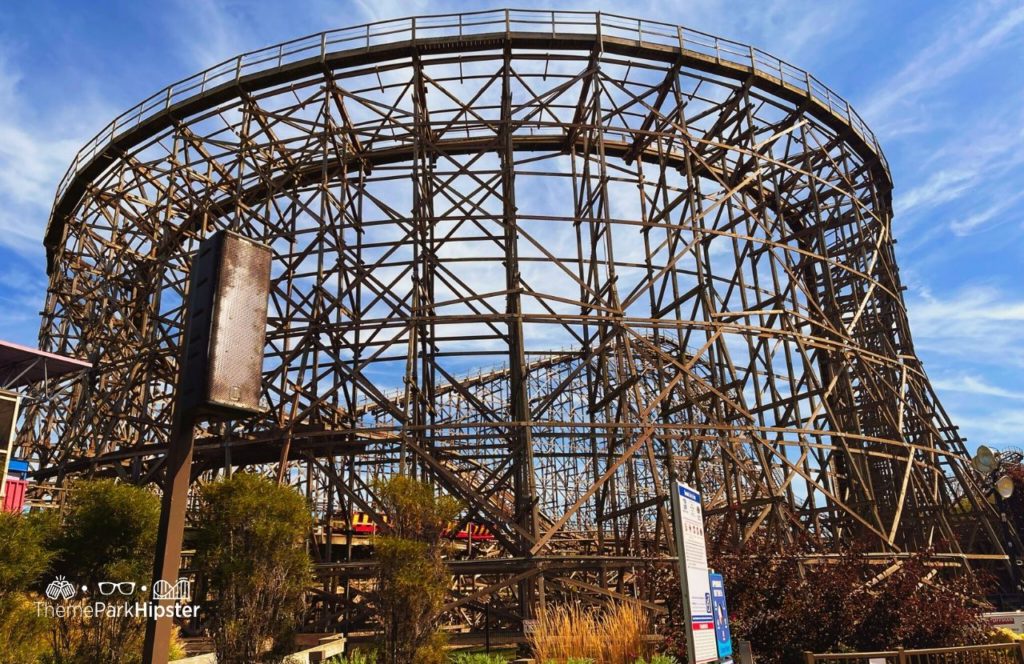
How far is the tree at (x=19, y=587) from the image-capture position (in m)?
8.91

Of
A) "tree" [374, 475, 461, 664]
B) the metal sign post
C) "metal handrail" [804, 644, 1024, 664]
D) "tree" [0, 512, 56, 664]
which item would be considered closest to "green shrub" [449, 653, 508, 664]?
"tree" [374, 475, 461, 664]

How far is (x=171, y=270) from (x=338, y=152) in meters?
6.86

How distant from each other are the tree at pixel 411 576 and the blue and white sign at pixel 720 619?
418 cm

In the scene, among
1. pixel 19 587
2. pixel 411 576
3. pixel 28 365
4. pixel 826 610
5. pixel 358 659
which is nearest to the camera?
pixel 19 587

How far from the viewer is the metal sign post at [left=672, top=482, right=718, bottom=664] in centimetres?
567

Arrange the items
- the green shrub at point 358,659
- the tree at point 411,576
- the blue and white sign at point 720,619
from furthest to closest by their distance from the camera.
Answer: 1. the green shrub at point 358,659
2. the tree at point 411,576
3. the blue and white sign at point 720,619

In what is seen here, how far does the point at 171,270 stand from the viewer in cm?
2236

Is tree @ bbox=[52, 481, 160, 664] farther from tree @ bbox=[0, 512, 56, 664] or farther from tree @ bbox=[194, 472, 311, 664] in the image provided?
tree @ bbox=[194, 472, 311, 664]

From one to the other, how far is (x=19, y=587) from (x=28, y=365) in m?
10.8

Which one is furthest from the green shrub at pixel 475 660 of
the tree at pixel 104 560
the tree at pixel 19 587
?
the tree at pixel 19 587

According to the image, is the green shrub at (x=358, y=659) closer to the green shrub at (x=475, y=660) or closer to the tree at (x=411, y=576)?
the tree at (x=411, y=576)

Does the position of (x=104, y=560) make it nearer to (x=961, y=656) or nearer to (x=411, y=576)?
(x=411, y=576)

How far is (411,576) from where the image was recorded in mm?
9414

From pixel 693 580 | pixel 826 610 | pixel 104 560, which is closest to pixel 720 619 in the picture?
pixel 693 580
